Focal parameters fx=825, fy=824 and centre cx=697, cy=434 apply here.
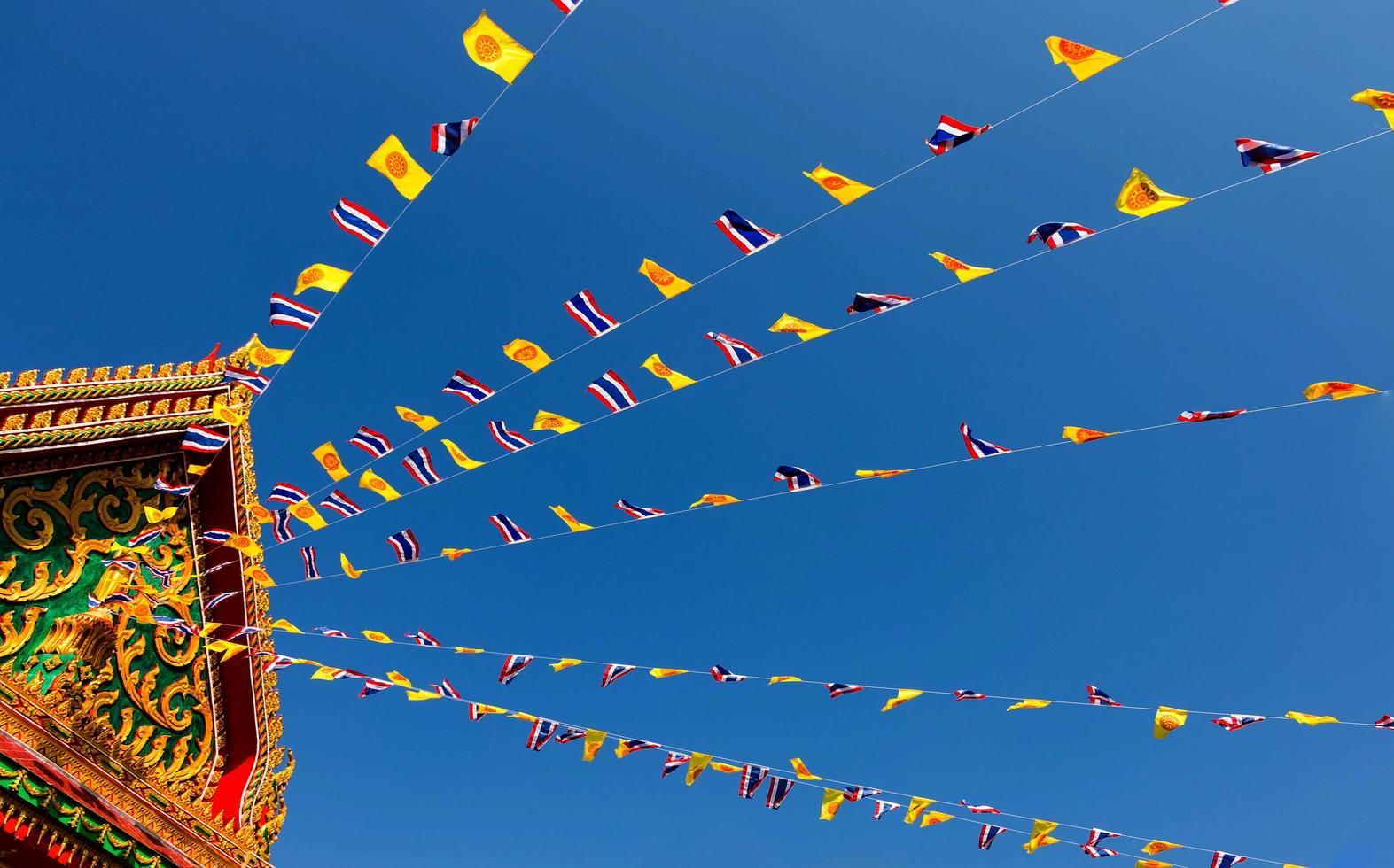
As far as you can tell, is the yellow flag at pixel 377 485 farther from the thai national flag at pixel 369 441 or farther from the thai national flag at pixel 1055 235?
the thai national flag at pixel 1055 235

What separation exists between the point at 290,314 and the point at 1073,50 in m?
8.98

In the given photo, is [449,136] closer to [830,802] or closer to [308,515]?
[308,515]

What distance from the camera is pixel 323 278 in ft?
30.7

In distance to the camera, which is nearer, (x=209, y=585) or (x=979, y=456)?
(x=979, y=456)

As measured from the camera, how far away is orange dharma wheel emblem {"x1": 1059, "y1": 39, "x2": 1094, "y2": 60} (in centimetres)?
733

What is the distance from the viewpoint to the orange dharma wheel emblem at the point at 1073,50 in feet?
24.0

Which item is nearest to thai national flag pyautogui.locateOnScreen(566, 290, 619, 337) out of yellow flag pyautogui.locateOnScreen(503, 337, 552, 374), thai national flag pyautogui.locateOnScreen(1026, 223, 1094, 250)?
yellow flag pyautogui.locateOnScreen(503, 337, 552, 374)

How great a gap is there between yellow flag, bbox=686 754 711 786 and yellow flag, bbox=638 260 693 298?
6.79 meters

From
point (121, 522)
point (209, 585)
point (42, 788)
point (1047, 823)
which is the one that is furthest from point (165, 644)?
point (1047, 823)

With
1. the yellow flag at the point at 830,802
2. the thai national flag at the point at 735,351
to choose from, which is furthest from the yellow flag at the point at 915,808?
the thai national flag at the point at 735,351

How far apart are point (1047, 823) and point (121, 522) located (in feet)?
44.0

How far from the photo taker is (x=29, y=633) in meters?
9.59

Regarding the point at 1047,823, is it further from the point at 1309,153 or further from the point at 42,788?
the point at 42,788

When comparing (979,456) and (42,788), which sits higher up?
(979,456)
